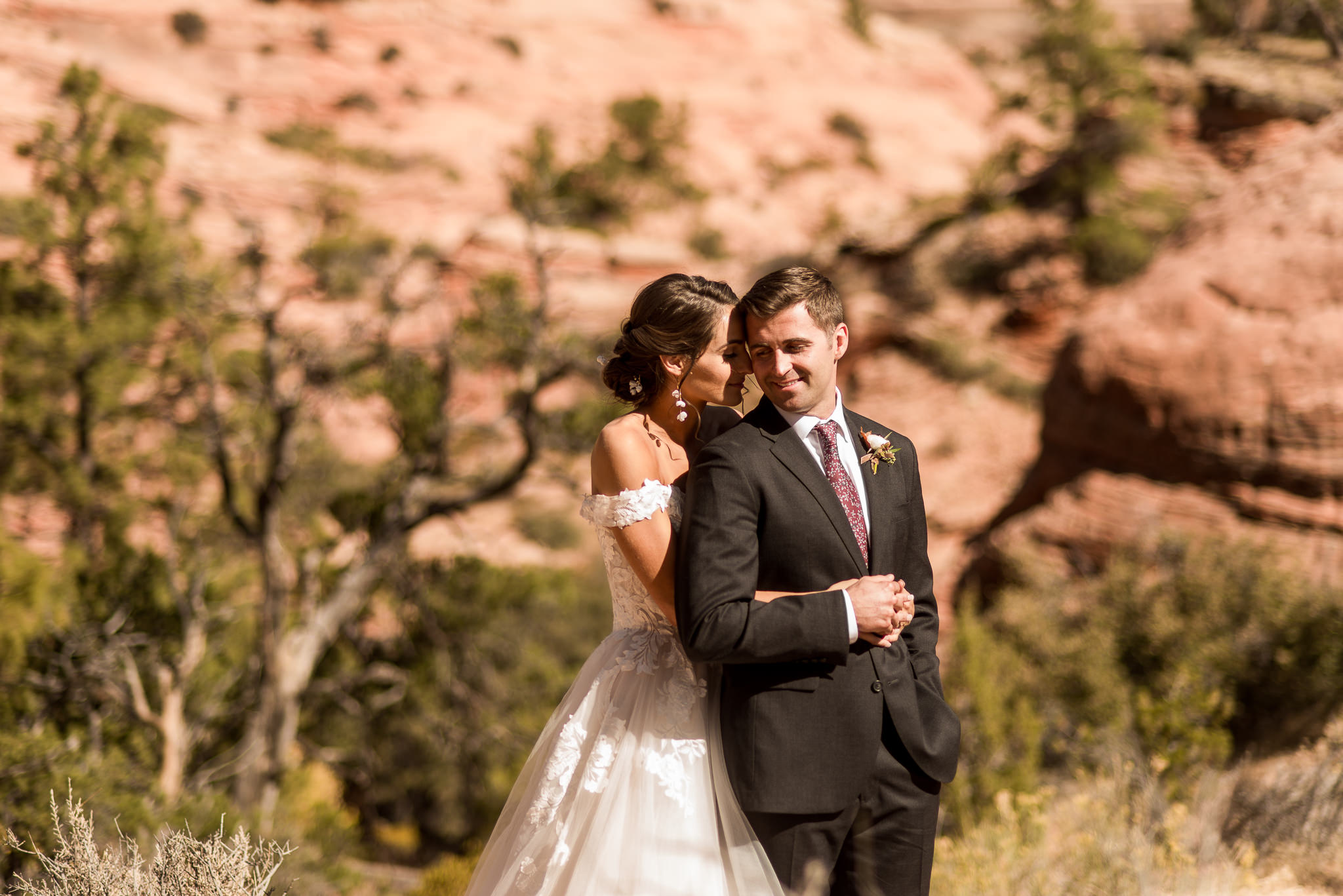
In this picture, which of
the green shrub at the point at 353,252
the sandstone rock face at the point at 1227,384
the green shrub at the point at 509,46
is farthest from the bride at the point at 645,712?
the green shrub at the point at 509,46

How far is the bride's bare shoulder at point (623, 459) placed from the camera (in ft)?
7.68

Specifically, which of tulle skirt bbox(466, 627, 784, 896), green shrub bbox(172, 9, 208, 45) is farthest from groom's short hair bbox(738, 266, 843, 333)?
green shrub bbox(172, 9, 208, 45)

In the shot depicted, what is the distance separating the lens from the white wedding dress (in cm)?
220

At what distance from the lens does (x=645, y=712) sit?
238 cm

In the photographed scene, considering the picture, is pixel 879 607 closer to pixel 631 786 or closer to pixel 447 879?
pixel 631 786

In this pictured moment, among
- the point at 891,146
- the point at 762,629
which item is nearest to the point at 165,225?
the point at 762,629

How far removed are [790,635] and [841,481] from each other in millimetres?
510

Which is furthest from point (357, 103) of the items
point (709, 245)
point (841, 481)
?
point (841, 481)

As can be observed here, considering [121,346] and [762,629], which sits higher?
[762,629]

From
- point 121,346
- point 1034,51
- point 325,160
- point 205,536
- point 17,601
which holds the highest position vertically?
point 1034,51

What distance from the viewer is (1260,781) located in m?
4.89

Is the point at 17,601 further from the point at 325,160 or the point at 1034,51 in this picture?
the point at 325,160

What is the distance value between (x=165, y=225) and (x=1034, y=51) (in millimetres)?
18954

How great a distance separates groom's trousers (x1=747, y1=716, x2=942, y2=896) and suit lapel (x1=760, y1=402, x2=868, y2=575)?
468 mm
